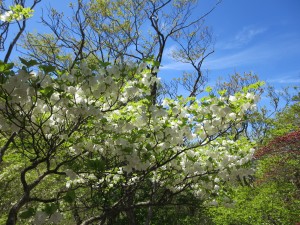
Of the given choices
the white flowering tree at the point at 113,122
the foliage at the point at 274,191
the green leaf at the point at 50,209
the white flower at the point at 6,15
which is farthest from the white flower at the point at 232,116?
the foliage at the point at 274,191

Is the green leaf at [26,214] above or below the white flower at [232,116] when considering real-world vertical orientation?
below

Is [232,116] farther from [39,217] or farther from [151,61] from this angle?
[39,217]

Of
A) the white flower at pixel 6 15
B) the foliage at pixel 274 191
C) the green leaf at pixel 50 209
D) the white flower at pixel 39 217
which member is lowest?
the white flower at pixel 39 217

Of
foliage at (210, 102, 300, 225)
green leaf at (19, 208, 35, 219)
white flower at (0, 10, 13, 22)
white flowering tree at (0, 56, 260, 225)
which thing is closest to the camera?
green leaf at (19, 208, 35, 219)

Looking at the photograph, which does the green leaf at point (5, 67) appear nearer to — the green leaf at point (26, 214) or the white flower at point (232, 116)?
the green leaf at point (26, 214)

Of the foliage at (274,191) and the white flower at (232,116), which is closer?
the white flower at (232,116)

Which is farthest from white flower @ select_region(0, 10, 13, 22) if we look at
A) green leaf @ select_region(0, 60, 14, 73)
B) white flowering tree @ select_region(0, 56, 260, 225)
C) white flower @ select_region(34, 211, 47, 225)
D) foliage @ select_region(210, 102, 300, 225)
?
foliage @ select_region(210, 102, 300, 225)

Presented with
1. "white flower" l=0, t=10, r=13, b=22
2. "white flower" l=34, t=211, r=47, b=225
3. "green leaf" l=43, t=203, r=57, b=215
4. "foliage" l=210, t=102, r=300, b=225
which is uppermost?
"white flower" l=0, t=10, r=13, b=22

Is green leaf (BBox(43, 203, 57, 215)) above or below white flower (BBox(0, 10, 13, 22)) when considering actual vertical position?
below

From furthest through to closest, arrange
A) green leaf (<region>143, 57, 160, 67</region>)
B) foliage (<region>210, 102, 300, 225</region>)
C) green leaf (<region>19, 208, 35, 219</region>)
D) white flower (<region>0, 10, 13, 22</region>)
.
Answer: foliage (<region>210, 102, 300, 225</region>) → white flower (<region>0, 10, 13, 22</region>) → green leaf (<region>143, 57, 160, 67</region>) → green leaf (<region>19, 208, 35, 219</region>)

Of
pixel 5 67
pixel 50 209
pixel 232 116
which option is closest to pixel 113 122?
pixel 232 116

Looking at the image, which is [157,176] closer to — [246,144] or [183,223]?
[246,144]

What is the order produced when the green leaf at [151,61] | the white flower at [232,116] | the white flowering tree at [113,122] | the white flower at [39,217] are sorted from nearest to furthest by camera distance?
the white flower at [39,217] → the white flowering tree at [113,122] → the green leaf at [151,61] → the white flower at [232,116]

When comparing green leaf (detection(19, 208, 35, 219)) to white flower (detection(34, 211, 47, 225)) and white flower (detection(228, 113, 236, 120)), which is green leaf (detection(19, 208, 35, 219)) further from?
white flower (detection(228, 113, 236, 120))
